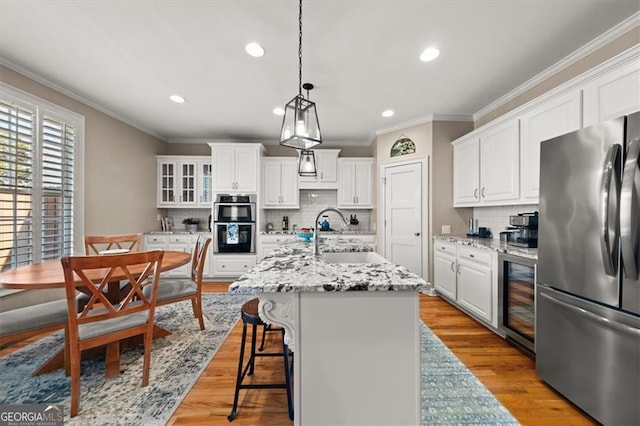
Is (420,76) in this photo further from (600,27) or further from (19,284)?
(19,284)

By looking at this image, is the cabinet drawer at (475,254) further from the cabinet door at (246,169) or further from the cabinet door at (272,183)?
the cabinet door at (246,169)

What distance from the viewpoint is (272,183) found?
4.76 meters

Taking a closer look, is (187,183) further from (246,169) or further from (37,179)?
(37,179)

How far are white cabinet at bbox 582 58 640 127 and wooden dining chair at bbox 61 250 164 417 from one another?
3.45 m

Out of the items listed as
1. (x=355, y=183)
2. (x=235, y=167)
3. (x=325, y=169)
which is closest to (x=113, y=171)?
(x=235, y=167)

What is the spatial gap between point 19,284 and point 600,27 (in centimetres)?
460

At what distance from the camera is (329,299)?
117 centimetres

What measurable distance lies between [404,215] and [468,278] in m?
1.43

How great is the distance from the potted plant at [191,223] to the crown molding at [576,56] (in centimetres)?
517

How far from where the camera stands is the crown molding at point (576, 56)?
1892mm

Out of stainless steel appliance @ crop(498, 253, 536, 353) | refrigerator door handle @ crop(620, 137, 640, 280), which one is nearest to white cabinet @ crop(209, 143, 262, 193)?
stainless steel appliance @ crop(498, 253, 536, 353)

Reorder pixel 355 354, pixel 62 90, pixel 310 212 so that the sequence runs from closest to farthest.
→ pixel 355 354, pixel 62 90, pixel 310 212

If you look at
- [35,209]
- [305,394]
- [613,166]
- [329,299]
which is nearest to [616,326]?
[613,166]

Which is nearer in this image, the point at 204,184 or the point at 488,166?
the point at 488,166
